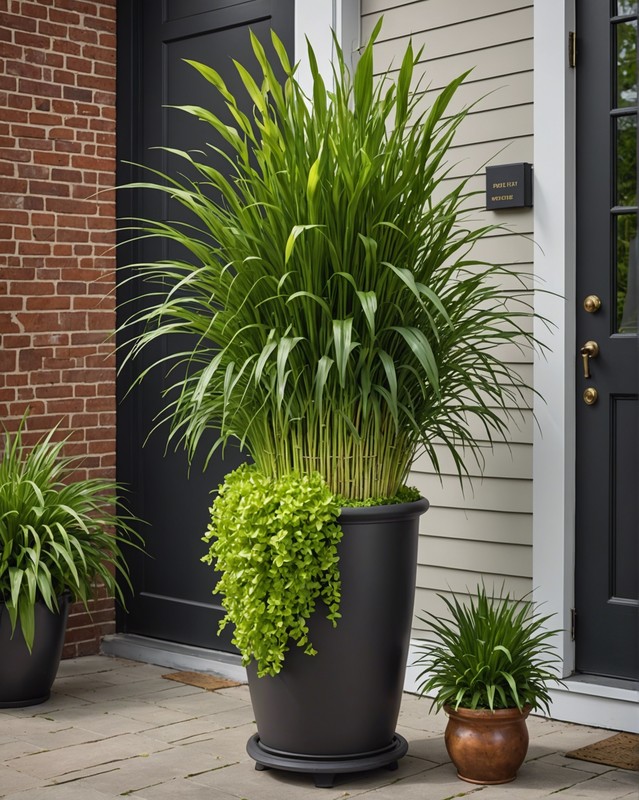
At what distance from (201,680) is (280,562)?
62.7 inches

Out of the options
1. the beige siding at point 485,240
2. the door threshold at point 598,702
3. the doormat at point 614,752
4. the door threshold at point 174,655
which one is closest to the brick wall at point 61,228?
the door threshold at point 174,655

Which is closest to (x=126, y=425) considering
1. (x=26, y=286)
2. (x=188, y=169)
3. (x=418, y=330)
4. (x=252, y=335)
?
(x=26, y=286)

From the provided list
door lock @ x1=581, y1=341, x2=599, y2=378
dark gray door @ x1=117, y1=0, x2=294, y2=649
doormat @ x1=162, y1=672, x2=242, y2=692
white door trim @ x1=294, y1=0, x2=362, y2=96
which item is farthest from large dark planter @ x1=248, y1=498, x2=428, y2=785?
white door trim @ x1=294, y1=0, x2=362, y2=96

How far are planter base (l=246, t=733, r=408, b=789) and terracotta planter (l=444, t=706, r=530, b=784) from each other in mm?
195

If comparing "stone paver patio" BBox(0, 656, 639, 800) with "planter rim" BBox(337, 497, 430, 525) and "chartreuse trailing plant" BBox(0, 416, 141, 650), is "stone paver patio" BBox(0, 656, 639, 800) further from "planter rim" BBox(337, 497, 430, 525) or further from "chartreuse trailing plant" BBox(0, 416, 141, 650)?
"planter rim" BBox(337, 497, 430, 525)

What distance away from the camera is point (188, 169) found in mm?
4859

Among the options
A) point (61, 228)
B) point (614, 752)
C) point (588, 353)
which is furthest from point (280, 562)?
point (61, 228)

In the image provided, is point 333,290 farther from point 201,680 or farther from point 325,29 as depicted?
point 201,680

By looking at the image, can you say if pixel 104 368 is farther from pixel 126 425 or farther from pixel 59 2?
pixel 59 2

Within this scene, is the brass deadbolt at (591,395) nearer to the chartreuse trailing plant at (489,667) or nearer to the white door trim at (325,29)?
the chartreuse trailing plant at (489,667)

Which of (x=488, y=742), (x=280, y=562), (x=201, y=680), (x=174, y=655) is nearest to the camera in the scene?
(x=280, y=562)

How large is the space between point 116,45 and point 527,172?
217 centimetres

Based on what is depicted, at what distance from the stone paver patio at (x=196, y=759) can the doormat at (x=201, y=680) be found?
0.21ft

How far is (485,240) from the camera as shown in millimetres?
3965
